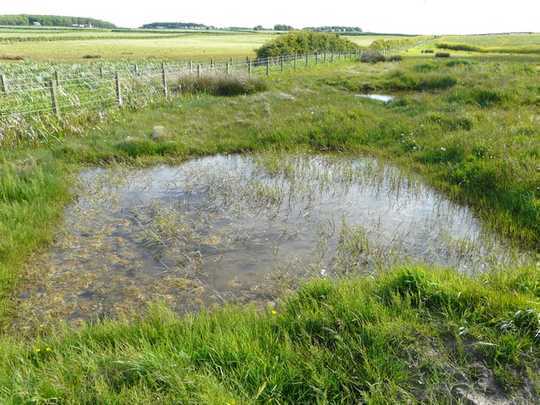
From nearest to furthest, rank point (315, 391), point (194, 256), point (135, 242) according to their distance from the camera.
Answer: point (315, 391)
point (194, 256)
point (135, 242)

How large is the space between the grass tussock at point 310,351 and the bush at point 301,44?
4310 centimetres

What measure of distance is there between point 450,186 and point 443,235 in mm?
2447

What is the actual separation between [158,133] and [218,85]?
29.9 feet

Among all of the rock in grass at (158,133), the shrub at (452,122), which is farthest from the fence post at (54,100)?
the shrub at (452,122)

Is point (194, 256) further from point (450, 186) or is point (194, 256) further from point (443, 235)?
point (450, 186)

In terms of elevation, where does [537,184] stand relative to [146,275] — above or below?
above

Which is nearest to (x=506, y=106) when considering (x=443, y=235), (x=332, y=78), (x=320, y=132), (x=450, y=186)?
(x=320, y=132)

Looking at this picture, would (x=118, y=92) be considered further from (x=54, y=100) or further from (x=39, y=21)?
(x=39, y=21)

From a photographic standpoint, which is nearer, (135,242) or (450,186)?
(135,242)

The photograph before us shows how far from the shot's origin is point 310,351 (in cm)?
340

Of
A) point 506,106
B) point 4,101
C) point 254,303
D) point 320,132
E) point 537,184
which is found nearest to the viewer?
point 254,303

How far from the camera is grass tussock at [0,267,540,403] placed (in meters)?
2.96

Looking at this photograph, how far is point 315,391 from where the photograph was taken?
121 inches

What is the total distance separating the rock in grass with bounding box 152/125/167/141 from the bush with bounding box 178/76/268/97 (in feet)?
27.5
